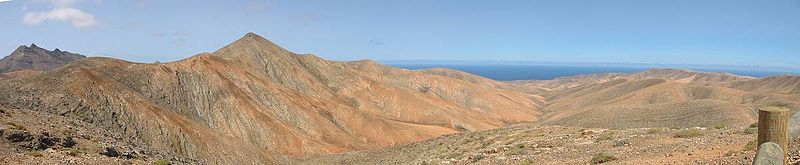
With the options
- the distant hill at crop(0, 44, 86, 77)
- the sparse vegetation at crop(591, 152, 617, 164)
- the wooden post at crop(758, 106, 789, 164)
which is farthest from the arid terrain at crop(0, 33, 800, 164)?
the distant hill at crop(0, 44, 86, 77)

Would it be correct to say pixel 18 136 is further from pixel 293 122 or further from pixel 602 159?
pixel 293 122

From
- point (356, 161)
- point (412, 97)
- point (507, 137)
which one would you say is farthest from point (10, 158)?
point (412, 97)

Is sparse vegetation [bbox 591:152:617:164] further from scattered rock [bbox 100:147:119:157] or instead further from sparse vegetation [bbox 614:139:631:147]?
scattered rock [bbox 100:147:119:157]

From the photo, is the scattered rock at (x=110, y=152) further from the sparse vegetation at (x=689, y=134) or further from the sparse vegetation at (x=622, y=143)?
the sparse vegetation at (x=689, y=134)

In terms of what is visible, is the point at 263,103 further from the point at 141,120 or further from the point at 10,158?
the point at 10,158

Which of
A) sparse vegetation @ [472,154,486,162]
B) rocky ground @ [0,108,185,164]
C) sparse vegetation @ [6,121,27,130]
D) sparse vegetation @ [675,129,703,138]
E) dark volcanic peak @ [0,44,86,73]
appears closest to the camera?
rocky ground @ [0,108,185,164]

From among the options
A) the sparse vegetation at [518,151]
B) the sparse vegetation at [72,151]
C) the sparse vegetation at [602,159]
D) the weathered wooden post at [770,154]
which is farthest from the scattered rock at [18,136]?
the weathered wooden post at [770,154]
